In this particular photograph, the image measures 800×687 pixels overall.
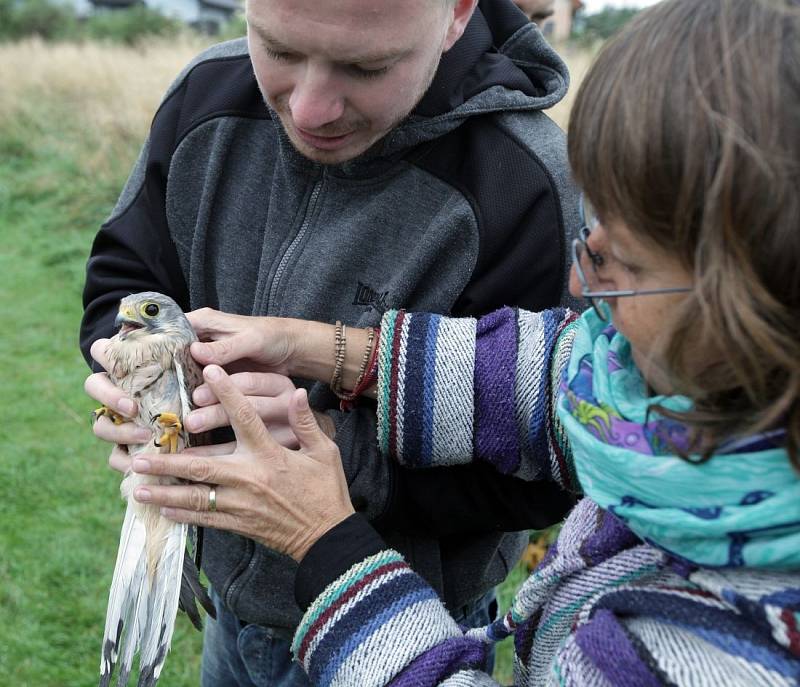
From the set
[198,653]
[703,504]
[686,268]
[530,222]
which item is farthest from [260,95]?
[198,653]

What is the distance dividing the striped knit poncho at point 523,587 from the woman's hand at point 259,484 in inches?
3.3

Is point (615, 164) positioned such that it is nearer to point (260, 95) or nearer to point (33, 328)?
point (260, 95)

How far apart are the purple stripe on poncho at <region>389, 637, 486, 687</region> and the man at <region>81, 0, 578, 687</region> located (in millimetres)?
477

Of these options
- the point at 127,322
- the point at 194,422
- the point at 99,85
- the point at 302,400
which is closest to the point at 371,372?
the point at 302,400

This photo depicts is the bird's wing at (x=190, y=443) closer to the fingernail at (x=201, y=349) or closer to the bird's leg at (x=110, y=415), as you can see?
the fingernail at (x=201, y=349)

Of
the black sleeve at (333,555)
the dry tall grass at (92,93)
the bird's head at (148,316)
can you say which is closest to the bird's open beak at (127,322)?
the bird's head at (148,316)

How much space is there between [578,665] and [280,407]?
0.93m

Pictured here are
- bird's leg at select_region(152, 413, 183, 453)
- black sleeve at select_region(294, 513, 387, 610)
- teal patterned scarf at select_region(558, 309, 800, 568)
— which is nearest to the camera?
teal patterned scarf at select_region(558, 309, 800, 568)

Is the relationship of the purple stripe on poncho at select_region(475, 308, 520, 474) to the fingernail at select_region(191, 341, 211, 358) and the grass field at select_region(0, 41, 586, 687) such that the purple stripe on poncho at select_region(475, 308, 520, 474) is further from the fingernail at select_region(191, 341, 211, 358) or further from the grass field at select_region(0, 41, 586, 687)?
the grass field at select_region(0, 41, 586, 687)

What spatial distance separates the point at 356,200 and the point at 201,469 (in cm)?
73

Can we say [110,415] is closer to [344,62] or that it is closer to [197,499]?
[197,499]

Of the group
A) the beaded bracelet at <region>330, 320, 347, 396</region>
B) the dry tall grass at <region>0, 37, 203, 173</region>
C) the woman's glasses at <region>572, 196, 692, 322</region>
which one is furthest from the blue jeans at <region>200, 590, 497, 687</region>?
the dry tall grass at <region>0, 37, 203, 173</region>

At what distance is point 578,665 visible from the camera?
1263 millimetres

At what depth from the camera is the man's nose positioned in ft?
6.01
